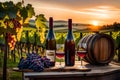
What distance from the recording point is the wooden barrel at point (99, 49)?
3504mm

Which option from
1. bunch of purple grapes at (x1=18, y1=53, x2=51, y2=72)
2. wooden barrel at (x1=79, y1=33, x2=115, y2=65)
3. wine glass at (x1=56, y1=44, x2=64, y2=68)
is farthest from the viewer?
wooden barrel at (x1=79, y1=33, x2=115, y2=65)

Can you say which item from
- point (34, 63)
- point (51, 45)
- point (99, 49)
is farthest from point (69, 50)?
point (34, 63)

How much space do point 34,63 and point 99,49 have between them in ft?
2.78

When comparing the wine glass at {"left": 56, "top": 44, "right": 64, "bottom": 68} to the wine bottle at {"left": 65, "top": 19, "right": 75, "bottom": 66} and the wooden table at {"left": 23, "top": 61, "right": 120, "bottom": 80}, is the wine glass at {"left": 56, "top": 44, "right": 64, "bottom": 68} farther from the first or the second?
the wooden table at {"left": 23, "top": 61, "right": 120, "bottom": 80}

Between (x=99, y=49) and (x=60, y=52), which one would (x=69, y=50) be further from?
(x=99, y=49)

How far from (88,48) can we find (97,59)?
141mm

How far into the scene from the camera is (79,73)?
2.84 meters

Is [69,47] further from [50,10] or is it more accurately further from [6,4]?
[50,10]

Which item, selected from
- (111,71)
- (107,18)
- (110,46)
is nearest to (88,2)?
(107,18)

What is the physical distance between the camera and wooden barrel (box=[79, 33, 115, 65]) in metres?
3.50

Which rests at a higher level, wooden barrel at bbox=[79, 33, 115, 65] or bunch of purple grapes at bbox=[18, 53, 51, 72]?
wooden barrel at bbox=[79, 33, 115, 65]

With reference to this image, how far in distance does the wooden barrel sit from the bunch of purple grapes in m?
0.56

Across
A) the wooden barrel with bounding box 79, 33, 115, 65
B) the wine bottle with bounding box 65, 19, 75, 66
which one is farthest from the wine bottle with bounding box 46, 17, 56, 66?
the wooden barrel with bounding box 79, 33, 115, 65

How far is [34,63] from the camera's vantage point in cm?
293
